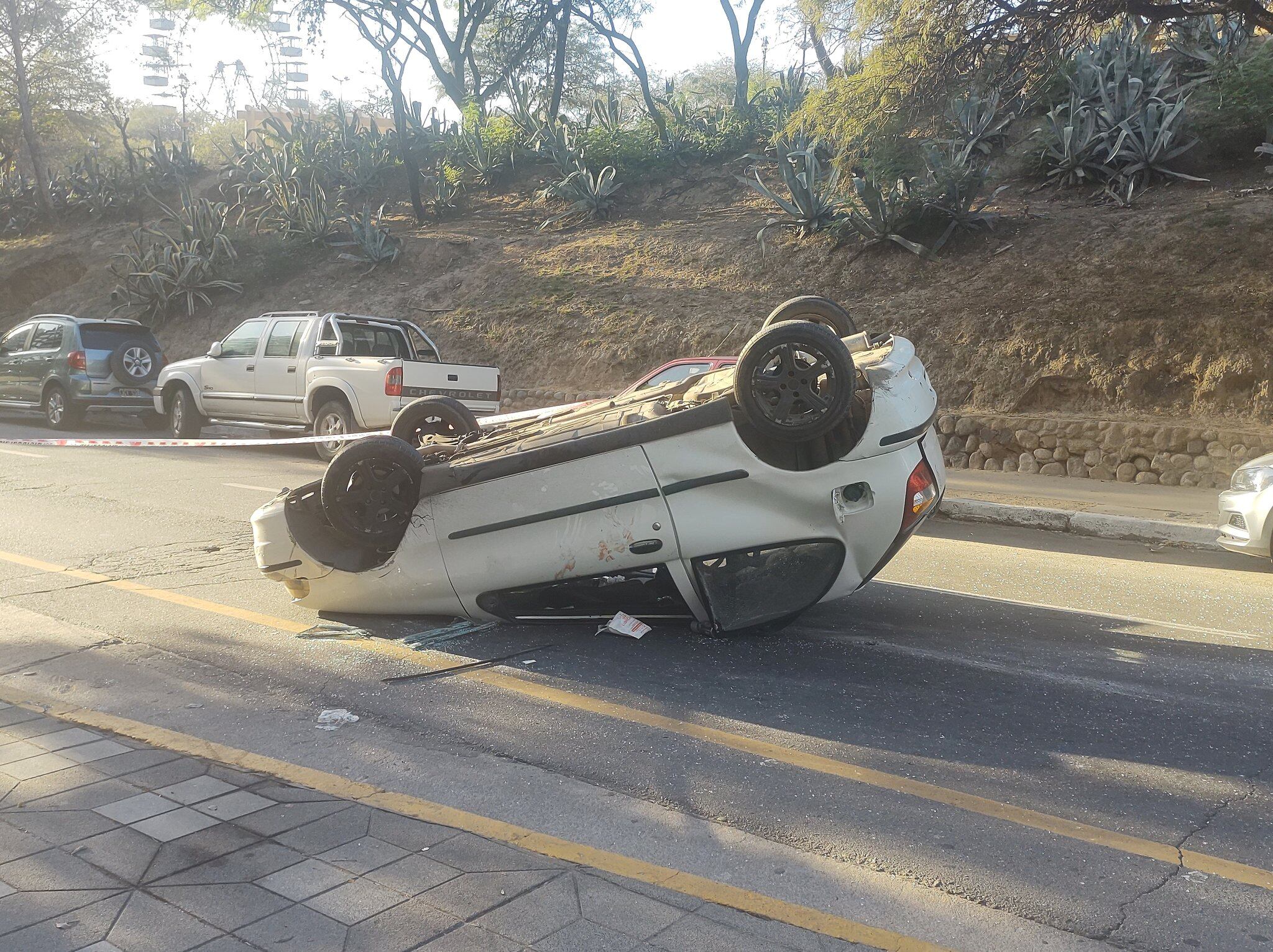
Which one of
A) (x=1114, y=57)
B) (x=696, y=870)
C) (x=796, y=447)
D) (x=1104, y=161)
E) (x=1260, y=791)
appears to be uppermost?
(x=1114, y=57)

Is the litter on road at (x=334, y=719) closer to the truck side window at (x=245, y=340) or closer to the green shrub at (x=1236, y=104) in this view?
the truck side window at (x=245, y=340)

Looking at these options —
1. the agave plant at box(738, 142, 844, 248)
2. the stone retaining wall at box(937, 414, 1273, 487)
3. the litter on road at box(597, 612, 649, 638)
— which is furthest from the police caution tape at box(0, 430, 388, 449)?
the agave plant at box(738, 142, 844, 248)

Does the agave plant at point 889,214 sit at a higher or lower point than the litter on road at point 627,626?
higher

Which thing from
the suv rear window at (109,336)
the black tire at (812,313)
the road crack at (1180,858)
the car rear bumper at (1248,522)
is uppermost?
the suv rear window at (109,336)

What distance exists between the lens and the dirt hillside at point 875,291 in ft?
44.7

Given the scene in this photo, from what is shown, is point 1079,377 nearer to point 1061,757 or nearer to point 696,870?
point 1061,757

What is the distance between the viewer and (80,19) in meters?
39.4

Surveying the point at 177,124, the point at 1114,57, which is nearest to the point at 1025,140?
the point at 1114,57

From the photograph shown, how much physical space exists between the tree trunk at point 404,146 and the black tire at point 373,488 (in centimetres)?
2273

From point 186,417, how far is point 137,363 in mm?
2798

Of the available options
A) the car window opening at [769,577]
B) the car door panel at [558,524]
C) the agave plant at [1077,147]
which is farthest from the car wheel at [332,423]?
the agave plant at [1077,147]

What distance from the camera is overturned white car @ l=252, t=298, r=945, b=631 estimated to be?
525 centimetres

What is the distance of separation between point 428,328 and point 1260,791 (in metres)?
19.5

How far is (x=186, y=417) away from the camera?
1648cm
